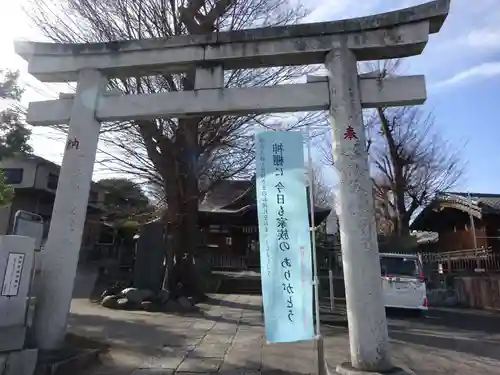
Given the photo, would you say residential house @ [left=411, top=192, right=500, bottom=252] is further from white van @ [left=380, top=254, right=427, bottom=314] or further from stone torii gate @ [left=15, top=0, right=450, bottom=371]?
stone torii gate @ [left=15, top=0, right=450, bottom=371]

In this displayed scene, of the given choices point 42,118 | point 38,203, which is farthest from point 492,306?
point 38,203

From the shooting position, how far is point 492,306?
1458cm

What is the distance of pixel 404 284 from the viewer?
12.1 m

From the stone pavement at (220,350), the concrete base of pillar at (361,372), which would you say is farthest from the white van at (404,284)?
the concrete base of pillar at (361,372)

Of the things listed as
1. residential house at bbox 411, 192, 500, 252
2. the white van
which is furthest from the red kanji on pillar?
residential house at bbox 411, 192, 500, 252

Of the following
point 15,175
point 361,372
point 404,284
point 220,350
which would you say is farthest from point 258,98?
point 15,175

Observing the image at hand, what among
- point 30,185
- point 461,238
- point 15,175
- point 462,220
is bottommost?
point 461,238

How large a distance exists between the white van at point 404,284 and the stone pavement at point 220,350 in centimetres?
386

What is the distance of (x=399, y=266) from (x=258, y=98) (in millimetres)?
9119

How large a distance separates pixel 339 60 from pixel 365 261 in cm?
298

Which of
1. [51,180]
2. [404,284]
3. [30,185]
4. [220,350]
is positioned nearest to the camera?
[220,350]

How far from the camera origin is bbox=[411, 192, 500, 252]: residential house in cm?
1845

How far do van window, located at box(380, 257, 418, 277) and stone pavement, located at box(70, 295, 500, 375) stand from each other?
14.3 feet

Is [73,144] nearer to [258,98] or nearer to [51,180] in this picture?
[258,98]
